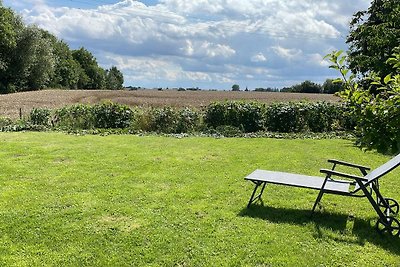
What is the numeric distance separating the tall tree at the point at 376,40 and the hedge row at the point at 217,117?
2355 mm

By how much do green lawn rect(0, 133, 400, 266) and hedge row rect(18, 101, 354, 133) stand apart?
4992 millimetres

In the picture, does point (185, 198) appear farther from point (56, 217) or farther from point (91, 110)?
point (91, 110)

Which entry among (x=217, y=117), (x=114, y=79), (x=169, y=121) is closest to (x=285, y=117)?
(x=217, y=117)

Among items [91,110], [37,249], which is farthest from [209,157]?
[91,110]

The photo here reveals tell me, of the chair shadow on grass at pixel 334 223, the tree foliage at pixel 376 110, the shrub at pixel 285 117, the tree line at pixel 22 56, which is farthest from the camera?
the tree line at pixel 22 56

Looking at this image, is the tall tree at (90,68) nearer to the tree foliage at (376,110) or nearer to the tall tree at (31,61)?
the tall tree at (31,61)

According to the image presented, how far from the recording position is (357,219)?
5.09 metres

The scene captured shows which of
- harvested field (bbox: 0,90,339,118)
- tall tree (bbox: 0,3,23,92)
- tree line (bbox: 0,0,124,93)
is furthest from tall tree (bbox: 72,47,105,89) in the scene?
harvested field (bbox: 0,90,339,118)

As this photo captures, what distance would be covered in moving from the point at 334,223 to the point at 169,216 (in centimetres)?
214

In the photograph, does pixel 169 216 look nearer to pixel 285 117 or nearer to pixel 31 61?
pixel 285 117

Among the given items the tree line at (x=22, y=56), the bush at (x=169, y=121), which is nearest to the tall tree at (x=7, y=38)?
the tree line at (x=22, y=56)

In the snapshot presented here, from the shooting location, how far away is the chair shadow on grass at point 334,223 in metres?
4.44

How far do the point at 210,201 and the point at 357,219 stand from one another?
6.63 ft

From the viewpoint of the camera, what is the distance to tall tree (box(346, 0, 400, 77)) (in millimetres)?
10833
